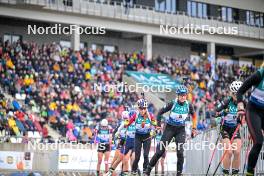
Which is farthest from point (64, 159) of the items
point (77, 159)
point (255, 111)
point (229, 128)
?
point (255, 111)

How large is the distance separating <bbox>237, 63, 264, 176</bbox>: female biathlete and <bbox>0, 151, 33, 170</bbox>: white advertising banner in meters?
17.9

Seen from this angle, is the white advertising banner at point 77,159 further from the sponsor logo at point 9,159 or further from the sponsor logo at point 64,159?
the sponsor logo at point 9,159

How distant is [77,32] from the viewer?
42.2 m

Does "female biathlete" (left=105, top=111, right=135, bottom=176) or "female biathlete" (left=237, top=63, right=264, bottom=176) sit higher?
"female biathlete" (left=237, top=63, right=264, bottom=176)

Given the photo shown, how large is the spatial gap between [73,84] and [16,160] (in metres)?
9.22

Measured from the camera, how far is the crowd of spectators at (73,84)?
30859 millimetres

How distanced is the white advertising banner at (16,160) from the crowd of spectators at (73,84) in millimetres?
2168

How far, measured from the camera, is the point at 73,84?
3469 cm

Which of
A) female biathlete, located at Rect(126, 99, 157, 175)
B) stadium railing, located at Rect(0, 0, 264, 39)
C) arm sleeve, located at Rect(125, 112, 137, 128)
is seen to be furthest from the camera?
stadium railing, located at Rect(0, 0, 264, 39)

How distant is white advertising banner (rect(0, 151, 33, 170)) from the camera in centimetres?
2614

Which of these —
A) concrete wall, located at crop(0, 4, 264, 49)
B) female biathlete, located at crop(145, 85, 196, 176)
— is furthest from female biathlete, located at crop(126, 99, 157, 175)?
concrete wall, located at crop(0, 4, 264, 49)

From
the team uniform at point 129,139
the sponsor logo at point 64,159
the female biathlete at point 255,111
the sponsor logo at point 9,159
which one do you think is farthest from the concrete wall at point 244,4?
the female biathlete at point 255,111

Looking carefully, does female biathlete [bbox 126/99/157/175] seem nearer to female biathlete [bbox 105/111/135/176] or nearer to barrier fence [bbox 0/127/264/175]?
female biathlete [bbox 105/111/135/176]

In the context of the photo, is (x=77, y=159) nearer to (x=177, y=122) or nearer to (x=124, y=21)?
(x=177, y=122)
